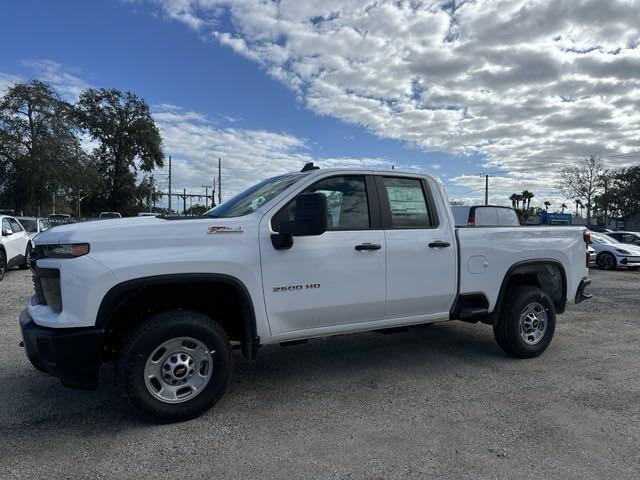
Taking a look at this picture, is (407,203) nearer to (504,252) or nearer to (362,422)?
(504,252)

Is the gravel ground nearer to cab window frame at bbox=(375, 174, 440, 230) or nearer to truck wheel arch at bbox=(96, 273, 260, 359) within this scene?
truck wheel arch at bbox=(96, 273, 260, 359)

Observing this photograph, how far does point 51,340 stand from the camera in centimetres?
345

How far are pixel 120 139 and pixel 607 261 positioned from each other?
50.3 m

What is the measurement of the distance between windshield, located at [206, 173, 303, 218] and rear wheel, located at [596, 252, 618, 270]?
17.4 meters

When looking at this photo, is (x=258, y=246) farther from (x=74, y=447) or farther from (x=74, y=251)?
(x=74, y=447)

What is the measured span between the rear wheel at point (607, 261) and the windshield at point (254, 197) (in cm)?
1744

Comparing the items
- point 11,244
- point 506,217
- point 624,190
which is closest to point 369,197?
point 506,217

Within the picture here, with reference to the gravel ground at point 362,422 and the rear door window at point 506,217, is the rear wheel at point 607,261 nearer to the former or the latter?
the rear door window at point 506,217

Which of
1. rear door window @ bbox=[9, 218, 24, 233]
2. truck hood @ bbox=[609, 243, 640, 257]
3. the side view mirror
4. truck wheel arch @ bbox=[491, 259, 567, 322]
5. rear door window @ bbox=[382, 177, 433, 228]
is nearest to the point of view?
the side view mirror

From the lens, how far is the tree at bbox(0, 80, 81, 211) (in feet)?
116

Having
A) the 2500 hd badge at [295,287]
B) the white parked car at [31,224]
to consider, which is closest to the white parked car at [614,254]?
the 2500 hd badge at [295,287]

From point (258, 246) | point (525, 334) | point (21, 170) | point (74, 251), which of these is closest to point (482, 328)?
point (525, 334)

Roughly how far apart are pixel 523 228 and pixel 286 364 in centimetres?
296

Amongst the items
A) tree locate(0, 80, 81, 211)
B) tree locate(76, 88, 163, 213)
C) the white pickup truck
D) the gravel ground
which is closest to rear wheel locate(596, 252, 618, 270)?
the gravel ground
